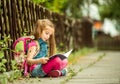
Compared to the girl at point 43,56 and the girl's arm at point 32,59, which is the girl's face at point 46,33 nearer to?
the girl at point 43,56

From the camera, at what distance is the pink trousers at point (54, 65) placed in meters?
8.92

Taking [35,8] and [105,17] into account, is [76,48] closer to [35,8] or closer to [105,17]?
[35,8]

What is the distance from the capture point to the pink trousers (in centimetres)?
892

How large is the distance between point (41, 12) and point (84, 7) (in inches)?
989

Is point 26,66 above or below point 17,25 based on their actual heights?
below

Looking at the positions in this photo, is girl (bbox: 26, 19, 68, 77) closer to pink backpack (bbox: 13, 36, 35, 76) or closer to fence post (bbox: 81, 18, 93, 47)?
pink backpack (bbox: 13, 36, 35, 76)

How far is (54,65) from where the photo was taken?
8.95 m

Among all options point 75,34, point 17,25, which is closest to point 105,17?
point 75,34

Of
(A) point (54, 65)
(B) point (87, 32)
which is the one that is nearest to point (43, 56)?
(A) point (54, 65)

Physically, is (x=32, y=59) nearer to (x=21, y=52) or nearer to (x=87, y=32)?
(x=21, y=52)

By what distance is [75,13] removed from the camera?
37656 millimetres

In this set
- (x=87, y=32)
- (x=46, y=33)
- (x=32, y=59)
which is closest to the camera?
(x=32, y=59)

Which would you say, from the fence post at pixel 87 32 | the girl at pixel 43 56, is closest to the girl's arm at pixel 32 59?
the girl at pixel 43 56

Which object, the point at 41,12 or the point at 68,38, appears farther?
the point at 68,38
